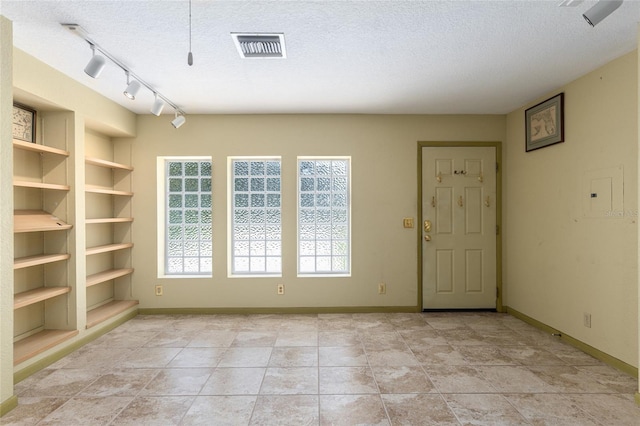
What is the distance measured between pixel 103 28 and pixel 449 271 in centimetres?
446

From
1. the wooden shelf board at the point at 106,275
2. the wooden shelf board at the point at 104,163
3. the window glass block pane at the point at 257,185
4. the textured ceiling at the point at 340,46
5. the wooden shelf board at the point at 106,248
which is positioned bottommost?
the wooden shelf board at the point at 106,275

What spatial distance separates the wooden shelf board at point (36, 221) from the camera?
114 inches

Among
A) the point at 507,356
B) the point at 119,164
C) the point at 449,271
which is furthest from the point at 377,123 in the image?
the point at 119,164

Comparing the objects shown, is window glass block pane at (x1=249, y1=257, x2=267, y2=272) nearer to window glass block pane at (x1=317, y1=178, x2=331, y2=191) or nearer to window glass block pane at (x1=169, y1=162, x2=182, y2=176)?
window glass block pane at (x1=317, y1=178, x2=331, y2=191)

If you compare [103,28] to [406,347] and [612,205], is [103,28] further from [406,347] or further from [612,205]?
[612,205]

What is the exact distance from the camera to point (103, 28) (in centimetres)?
247

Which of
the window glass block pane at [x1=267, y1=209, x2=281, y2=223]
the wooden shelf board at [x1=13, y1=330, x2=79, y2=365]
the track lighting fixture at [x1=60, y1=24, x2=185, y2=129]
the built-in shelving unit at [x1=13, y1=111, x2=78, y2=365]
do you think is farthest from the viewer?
the window glass block pane at [x1=267, y1=209, x2=281, y2=223]

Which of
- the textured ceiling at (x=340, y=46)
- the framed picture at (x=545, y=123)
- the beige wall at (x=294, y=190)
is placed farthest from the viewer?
the beige wall at (x=294, y=190)

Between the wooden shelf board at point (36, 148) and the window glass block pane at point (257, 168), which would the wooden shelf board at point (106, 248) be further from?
→ the window glass block pane at point (257, 168)

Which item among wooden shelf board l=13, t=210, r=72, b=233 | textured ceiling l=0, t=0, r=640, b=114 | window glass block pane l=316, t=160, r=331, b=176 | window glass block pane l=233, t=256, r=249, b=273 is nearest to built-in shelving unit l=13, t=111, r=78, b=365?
wooden shelf board l=13, t=210, r=72, b=233

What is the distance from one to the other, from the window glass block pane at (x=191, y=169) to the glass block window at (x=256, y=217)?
51 cm

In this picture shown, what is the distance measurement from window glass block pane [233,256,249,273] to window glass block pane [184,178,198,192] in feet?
3.63

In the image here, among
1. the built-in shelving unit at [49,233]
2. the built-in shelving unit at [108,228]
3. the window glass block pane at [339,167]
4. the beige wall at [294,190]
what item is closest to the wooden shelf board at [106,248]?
the built-in shelving unit at [108,228]

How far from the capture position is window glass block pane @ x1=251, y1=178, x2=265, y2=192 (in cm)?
475
